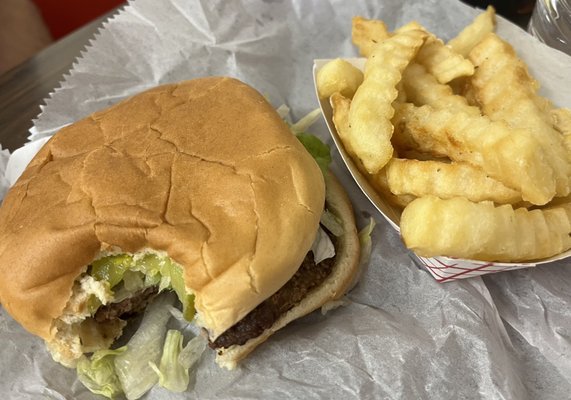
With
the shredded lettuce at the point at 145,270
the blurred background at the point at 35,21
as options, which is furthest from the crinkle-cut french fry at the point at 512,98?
the blurred background at the point at 35,21

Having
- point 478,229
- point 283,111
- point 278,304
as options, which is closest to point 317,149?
point 283,111

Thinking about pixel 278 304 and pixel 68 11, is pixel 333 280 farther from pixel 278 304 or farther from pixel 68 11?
pixel 68 11

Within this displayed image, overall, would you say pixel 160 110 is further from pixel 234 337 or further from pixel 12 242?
pixel 234 337

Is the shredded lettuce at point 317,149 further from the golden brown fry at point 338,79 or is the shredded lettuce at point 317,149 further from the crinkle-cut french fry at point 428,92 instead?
the crinkle-cut french fry at point 428,92

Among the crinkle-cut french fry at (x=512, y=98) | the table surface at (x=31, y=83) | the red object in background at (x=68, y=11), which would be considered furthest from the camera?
the red object in background at (x=68, y=11)

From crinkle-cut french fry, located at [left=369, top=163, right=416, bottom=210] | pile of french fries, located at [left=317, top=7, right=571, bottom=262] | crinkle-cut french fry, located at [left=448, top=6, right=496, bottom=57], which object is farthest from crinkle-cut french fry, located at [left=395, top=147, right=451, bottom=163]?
crinkle-cut french fry, located at [left=448, top=6, right=496, bottom=57]
